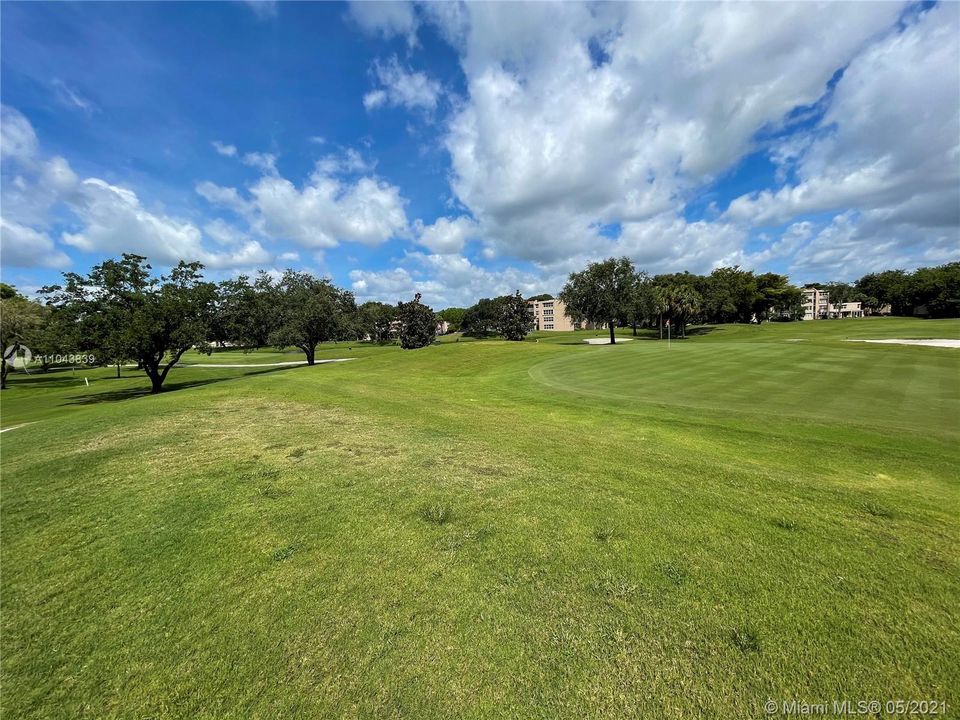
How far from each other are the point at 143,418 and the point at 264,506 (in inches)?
335

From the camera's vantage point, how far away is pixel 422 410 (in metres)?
12.5

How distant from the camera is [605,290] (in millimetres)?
55219

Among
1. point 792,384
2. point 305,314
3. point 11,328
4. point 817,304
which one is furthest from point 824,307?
point 11,328

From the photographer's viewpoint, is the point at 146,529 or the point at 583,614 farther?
the point at 146,529

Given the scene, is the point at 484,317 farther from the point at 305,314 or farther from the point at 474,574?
the point at 474,574

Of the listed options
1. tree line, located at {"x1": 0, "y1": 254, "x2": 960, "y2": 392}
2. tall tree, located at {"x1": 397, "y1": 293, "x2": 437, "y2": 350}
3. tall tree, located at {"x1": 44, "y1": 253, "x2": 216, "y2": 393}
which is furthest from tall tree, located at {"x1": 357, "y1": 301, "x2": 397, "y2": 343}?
Result: tall tree, located at {"x1": 44, "y1": 253, "x2": 216, "y2": 393}

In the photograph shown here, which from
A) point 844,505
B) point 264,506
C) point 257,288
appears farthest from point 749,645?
point 257,288

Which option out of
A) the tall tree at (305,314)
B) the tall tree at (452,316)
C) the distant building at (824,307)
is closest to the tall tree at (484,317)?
the tall tree at (452,316)

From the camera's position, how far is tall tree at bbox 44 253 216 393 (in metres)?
22.8

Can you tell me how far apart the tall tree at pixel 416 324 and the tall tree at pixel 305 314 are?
37177 millimetres

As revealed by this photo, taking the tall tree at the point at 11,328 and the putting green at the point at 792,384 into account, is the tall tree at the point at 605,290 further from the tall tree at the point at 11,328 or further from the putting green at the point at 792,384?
the tall tree at the point at 11,328

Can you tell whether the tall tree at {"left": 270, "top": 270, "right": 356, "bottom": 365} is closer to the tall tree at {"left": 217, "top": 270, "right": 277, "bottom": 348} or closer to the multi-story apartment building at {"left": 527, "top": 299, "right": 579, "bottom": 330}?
the tall tree at {"left": 217, "top": 270, "right": 277, "bottom": 348}

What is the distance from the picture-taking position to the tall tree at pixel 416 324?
3307 inches

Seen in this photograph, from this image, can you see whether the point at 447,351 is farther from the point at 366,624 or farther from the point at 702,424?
the point at 366,624
